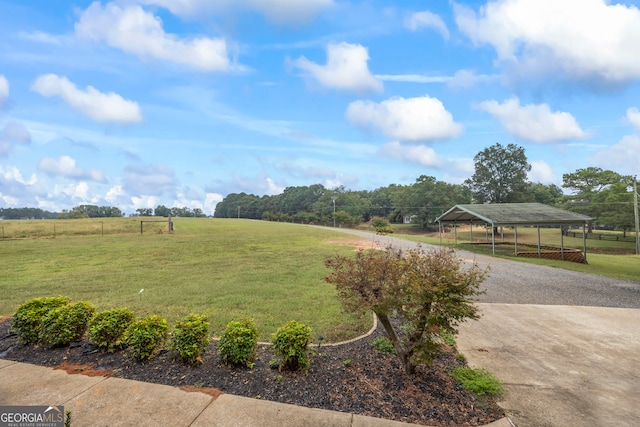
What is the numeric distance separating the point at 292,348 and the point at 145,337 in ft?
6.23

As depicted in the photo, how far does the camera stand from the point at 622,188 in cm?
3553

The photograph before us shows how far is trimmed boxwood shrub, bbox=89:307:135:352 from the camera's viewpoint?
4020 millimetres

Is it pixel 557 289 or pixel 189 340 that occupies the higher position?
pixel 189 340

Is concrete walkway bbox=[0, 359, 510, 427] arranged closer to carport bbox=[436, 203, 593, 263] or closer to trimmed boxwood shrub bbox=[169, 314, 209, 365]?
trimmed boxwood shrub bbox=[169, 314, 209, 365]

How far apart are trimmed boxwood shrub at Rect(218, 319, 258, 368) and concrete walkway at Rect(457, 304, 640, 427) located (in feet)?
9.20

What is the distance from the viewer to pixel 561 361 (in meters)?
4.14

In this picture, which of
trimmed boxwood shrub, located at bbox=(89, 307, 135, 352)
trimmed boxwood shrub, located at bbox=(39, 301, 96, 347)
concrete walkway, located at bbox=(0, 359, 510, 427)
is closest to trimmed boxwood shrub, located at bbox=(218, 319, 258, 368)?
concrete walkway, located at bbox=(0, 359, 510, 427)

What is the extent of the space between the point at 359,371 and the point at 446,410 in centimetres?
102

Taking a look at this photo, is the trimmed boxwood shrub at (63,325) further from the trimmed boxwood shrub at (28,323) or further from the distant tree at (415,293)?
the distant tree at (415,293)

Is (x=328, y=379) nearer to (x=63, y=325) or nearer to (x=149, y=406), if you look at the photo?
(x=149, y=406)

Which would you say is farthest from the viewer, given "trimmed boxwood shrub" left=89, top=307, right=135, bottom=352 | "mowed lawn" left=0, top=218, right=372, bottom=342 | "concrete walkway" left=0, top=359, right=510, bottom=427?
"mowed lawn" left=0, top=218, right=372, bottom=342

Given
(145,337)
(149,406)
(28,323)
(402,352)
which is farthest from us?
(28,323)

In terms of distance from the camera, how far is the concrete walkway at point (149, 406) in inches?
105

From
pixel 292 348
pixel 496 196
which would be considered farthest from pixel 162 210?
pixel 292 348
